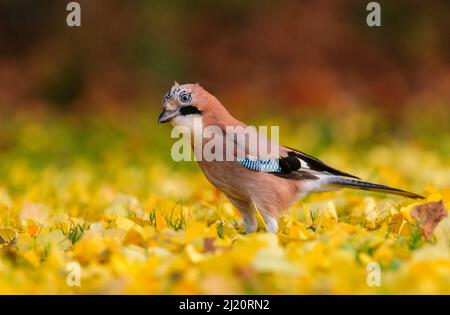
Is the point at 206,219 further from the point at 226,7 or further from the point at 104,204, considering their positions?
the point at 226,7

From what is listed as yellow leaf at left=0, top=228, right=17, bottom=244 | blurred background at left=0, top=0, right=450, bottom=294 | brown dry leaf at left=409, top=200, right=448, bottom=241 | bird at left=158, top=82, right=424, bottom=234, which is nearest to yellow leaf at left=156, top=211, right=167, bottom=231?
blurred background at left=0, top=0, right=450, bottom=294

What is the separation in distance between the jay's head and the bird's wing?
1.16ft

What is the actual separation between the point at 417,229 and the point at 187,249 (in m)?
1.26

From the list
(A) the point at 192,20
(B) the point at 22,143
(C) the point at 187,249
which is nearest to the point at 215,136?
(C) the point at 187,249

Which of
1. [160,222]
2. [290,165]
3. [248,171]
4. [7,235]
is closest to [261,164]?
[248,171]

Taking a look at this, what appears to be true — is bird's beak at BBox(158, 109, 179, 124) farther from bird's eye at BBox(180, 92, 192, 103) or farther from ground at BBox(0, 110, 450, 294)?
ground at BBox(0, 110, 450, 294)

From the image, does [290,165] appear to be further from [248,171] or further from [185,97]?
[185,97]

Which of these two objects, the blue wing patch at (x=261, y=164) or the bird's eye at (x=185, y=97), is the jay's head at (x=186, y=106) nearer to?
the bird's eye at (x=185, y=97)

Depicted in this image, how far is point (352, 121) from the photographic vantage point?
1092 cm

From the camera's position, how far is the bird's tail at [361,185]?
4777 mm

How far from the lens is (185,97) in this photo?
187 inches

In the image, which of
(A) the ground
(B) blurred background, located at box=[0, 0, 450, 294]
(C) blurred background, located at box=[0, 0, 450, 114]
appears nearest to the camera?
(A) the ground

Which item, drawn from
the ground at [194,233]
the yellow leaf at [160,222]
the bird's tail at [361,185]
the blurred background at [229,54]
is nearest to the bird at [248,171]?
the bird's tail at [361,185]

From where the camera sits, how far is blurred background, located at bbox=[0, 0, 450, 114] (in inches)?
525
